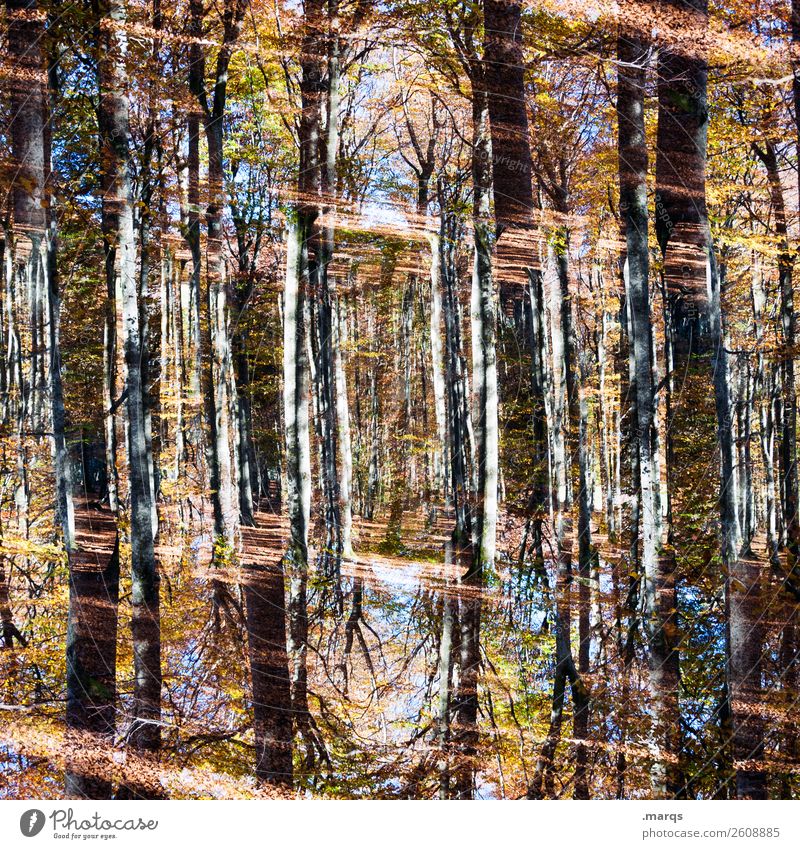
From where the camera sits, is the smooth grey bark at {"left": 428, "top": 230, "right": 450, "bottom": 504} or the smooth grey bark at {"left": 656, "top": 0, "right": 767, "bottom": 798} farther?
the smooth grey bark at {"left": 656, "top": 0, "right": 767, "bottom": 798}

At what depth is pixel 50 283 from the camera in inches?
115

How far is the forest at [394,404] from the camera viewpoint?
2791mm

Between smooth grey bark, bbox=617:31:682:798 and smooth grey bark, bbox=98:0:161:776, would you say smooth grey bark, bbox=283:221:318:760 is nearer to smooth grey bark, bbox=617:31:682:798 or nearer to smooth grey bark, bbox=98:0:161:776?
smooth grey bark, bbox=98:0:161:776

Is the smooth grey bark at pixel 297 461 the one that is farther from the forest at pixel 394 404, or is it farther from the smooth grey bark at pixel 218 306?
the smooth grey bark at pixel 218 306

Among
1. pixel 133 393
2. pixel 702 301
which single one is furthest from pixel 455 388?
pixel 133 393

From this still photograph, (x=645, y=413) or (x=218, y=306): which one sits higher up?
(x=218, y=306)

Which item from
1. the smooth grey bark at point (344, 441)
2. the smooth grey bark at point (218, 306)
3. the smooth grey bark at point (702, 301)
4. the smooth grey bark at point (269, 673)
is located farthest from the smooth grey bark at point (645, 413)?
the smooth grey bark at point (218, 306)

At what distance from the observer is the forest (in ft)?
9.16

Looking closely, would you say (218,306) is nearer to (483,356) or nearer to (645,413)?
(483,356)

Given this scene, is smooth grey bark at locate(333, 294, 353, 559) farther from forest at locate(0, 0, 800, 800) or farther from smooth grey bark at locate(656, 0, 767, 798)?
smooth grey bark at locate(656, 0, 767, 798)

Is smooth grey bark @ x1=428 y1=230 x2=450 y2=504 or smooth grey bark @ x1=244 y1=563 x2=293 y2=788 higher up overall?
smooth grey bark @ x1=428 y1=230 x2=450 y2=504

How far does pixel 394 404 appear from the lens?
9.14 feet

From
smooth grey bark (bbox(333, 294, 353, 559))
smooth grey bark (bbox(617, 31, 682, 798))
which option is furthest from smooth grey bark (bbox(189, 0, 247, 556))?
smooth grey bark (bbox(617, 31, 682, 798))

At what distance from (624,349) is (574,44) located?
5.31 feet
